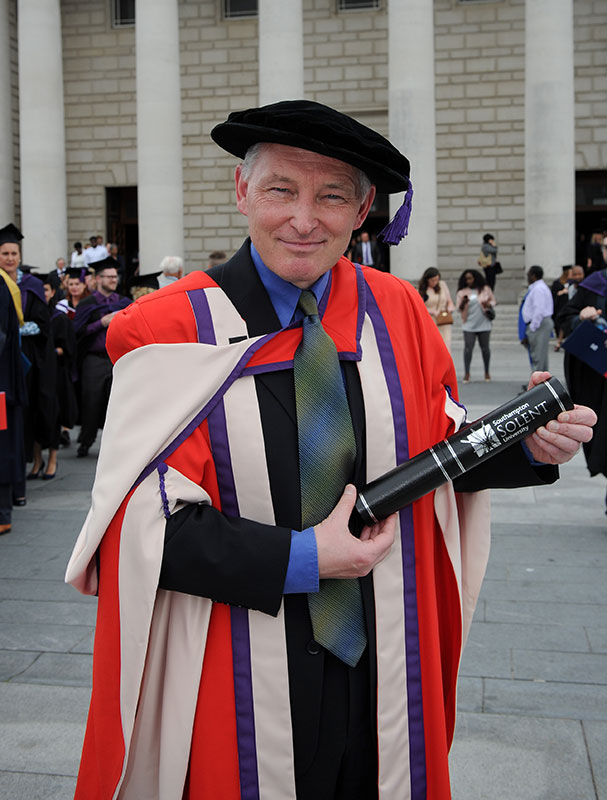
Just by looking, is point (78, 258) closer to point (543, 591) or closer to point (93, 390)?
point (93, 390)

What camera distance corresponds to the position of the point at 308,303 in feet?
6.49

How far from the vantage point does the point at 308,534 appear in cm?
183

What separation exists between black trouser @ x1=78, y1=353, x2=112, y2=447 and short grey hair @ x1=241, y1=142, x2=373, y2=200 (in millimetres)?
8089

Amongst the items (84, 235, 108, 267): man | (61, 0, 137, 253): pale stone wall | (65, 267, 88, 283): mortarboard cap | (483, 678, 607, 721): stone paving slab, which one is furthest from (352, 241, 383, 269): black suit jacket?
(483, 678, 607, 721): stone paving slab

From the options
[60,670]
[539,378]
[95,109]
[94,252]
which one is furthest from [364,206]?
[95,109]

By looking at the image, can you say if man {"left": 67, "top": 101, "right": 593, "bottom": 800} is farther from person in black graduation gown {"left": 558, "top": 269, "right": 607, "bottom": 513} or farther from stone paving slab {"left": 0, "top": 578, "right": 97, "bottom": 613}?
person in black graduation gown {"left": 558, "top": 269, "right": 607, "bottom": 513}

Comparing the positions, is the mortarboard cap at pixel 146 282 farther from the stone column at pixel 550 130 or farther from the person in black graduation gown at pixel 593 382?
the stone column at pixel 550 130

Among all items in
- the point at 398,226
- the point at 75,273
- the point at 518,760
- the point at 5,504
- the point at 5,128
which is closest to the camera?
the point at 398,226

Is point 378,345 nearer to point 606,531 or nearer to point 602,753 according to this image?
point 602,753

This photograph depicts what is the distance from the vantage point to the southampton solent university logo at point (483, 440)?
1908 mm

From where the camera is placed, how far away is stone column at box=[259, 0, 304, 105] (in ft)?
73.9

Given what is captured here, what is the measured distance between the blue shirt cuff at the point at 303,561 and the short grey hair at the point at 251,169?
69cm

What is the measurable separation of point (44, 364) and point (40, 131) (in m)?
17.6

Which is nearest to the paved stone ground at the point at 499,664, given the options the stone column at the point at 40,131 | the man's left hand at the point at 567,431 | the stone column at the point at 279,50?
the man's left hand at the point at 567,431
